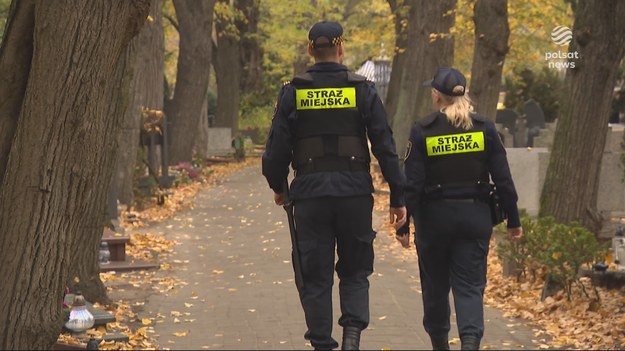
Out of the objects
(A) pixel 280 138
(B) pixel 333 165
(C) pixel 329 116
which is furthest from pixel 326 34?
(B) pixel 333 165

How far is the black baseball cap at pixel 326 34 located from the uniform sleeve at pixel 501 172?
3.66ft

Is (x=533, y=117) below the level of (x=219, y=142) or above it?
above

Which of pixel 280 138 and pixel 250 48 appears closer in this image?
pixel 280 138

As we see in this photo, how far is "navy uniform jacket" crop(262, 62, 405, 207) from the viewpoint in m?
7.34

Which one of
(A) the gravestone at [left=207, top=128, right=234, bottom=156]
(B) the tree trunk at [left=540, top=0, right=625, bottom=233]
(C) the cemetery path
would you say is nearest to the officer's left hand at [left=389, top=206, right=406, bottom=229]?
(C) the cemetery path

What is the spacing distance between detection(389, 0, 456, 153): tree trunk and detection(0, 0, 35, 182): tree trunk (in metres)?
19.3

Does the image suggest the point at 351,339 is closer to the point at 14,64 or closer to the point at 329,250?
the point at 329,250

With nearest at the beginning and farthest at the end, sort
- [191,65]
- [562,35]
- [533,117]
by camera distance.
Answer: [562,35]
[191,65]
[533,117]

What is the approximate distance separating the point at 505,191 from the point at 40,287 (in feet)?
9.36

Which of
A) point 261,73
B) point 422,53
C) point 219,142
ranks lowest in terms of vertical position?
point 219,142

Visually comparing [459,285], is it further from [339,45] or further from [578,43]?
[578,43]

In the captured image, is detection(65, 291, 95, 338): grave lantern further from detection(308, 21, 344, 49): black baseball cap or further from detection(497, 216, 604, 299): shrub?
detection(497, 216, 604, 299): shrub

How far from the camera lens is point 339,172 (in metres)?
7.38

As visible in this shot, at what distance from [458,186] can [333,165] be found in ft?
2.82
